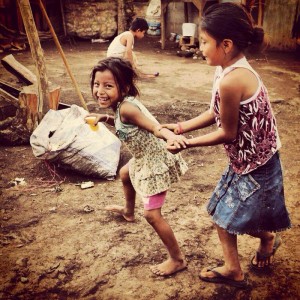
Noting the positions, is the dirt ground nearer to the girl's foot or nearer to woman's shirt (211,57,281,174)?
the girl's foot

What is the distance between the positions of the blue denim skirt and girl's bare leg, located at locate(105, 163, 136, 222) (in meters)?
0.85

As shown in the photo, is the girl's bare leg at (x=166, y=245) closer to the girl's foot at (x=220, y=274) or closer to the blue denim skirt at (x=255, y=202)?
the girl's foot at (x=220, y=274)

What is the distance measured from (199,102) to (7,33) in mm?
8410

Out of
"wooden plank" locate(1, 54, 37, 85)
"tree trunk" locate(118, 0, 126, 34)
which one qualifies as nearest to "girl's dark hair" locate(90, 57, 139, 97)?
"wooden plank" locate(1, 54, 37, 85)

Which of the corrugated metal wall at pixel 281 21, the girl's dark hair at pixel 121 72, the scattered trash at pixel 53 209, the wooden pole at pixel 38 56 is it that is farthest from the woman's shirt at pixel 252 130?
the corrugated metal wall at pixel 281 21

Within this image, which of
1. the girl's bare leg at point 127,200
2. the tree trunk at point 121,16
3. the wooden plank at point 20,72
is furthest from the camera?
the tree trunk at point 121,16

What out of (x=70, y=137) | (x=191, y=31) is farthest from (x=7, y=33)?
(x=70, y=137)

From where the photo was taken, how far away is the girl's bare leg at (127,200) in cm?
252

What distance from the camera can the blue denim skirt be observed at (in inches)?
70.2

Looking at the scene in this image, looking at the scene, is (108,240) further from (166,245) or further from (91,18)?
(91,18)

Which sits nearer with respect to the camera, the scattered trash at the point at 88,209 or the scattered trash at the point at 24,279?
the scattered trash at the point at 24,279

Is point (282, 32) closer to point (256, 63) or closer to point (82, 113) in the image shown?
point (256, 63)

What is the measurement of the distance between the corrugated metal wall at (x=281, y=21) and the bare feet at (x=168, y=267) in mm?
8693

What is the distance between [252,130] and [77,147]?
209 cm
